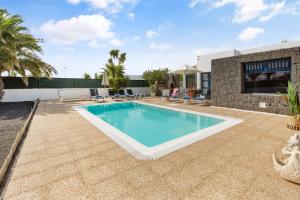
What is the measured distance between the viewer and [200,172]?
316 centimetres

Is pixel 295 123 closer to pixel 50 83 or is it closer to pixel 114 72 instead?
pixel 114 72

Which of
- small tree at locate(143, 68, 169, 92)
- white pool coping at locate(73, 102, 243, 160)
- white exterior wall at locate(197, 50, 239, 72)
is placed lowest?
white pool coping at locate(73, 102, 243, 160)

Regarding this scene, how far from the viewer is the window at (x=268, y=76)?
28.7 feet

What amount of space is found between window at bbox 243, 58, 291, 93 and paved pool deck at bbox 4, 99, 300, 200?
5448 mm

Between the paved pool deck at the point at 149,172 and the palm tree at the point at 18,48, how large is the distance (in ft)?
32.2

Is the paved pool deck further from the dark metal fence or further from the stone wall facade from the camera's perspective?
the dark metal fence

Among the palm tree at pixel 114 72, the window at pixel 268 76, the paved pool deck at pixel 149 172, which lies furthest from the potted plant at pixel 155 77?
the paved pool deck at pixel 149 172

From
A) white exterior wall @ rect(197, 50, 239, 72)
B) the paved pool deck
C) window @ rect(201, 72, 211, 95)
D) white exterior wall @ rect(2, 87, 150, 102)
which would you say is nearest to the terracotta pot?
the paved pool deck

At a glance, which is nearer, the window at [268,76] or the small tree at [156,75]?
the window at [268,76]

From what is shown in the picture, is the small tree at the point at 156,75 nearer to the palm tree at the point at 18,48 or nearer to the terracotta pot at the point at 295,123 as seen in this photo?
the palm tree at the point at 18,48

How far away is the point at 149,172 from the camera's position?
10.4ft

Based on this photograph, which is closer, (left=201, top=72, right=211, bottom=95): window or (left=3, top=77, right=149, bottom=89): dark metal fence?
(left=3, top=77, right=149, bottom=89): dark metal fence

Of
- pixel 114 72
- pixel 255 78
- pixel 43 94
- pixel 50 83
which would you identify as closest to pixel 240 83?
pixel 255 78

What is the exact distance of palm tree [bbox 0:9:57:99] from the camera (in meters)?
11.8
